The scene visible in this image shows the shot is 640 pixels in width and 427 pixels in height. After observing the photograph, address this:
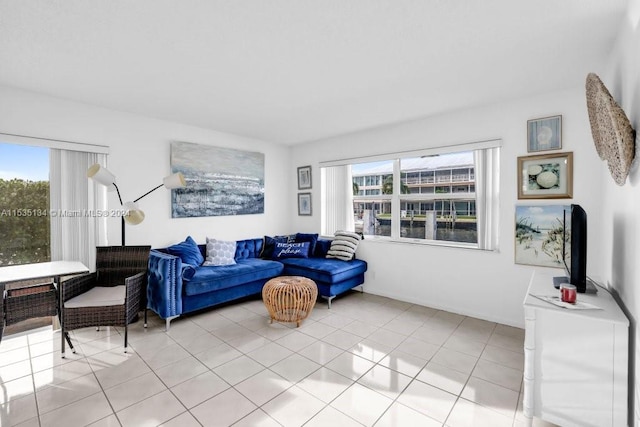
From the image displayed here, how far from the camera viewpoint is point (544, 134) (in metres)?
3.06

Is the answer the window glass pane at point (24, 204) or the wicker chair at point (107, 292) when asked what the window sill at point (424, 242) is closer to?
the wicker chair at point (107, 292)

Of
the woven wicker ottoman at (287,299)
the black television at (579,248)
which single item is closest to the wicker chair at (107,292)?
the woven wicker ottoman at (287,299)

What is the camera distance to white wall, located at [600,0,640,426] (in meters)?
1.57

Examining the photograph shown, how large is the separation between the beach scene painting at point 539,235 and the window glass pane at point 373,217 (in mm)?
1665

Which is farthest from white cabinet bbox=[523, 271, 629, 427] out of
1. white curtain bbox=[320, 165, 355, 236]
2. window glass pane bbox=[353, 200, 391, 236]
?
white curtain bbox=[320, 165, 355, 236]

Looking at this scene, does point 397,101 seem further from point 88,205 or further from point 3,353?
point 3,353

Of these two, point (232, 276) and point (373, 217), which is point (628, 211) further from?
point (232, 276)

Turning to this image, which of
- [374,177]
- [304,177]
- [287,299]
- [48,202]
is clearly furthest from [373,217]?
[48,202]

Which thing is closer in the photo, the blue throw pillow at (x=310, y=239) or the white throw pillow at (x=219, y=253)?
the white throw pillow at (x=219, y=253)

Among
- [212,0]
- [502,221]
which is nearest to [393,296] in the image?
[502,221]

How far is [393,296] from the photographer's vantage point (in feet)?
14.0

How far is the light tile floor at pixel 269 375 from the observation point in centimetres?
191

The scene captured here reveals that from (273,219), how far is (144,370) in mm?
3231

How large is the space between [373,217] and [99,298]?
3.44 m
